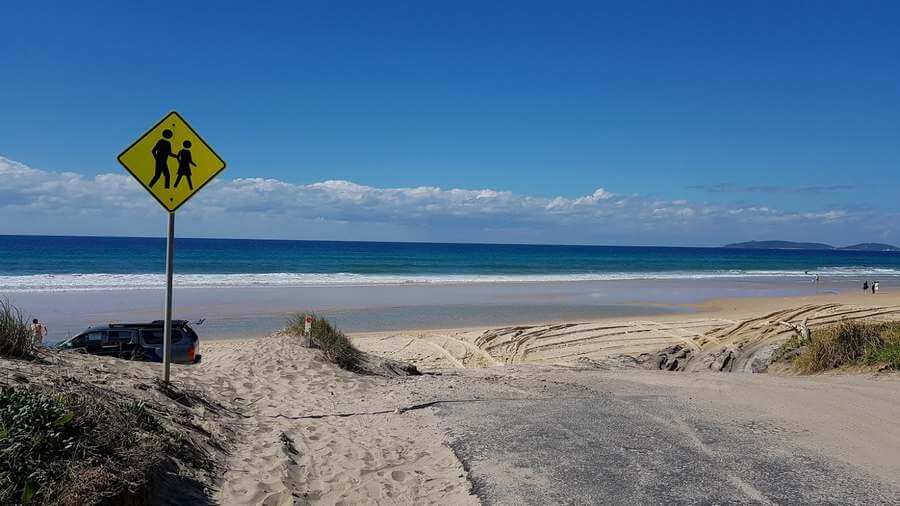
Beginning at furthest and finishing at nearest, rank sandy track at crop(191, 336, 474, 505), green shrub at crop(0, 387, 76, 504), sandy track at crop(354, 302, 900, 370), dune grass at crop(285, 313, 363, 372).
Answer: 1. sandy track at crop(354, 302, 900, 370)
2. dune grass at crop(285, 313, 363, 372)
3. sandy track at crop(191, 336, 474, 505)
4. green shrub at crop(0, 387, 76, 504)

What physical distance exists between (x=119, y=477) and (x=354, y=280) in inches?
1689

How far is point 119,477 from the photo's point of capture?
3.66m

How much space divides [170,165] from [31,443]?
3844mm

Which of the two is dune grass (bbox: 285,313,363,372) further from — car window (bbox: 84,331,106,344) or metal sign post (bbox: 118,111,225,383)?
metal sign post (bbox: 118,111,225,383)

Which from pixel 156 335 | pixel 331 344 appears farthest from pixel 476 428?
pixel 156 335

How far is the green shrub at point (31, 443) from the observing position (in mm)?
3254

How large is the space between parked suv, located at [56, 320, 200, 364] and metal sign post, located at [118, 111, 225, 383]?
16.0 feet

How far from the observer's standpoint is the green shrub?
325 centimetres

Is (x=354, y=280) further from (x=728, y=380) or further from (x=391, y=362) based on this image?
(x=728, y=380)

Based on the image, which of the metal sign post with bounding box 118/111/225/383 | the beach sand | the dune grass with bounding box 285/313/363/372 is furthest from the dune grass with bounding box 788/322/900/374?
the metal sign post with bounding box 118/111/225/383

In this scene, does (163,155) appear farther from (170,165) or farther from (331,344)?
(331,344)

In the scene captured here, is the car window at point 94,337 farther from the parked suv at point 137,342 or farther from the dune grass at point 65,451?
the dune grass at point 65,451

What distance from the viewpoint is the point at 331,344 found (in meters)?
11.1

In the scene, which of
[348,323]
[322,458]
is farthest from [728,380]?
[348,323]
